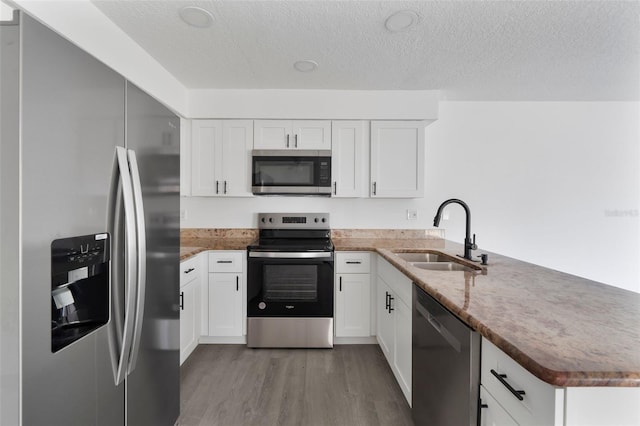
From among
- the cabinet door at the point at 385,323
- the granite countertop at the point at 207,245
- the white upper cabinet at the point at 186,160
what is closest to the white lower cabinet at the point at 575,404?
the cabinet door at the point at 385,323

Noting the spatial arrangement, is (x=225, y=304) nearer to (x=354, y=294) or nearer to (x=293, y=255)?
(x=293, y=255)

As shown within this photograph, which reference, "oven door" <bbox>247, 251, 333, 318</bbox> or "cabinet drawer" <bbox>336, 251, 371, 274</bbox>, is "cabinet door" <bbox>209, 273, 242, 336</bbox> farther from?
"cabinet drawer" <bbox>336, 251, 371, 274</bbox>

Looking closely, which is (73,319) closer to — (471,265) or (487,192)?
(471,265)

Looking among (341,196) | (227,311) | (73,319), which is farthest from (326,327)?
(73,319)

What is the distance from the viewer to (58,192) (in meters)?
0.79

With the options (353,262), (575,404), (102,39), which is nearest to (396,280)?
(353,262)

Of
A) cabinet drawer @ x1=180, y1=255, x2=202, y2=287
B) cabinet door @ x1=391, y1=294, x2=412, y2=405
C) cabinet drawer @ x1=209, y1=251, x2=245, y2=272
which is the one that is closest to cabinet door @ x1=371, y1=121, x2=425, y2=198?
cabinet door @ x1=391, y1=294, x2=412, y2=405

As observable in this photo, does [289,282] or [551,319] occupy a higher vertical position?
[551,319]

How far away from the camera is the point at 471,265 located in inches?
70.1

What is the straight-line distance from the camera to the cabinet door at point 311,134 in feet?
9.48

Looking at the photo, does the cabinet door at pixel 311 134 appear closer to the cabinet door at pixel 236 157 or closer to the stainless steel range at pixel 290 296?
the cabinet door at pixel 236 157

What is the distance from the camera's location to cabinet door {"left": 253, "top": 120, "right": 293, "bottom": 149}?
114 inches

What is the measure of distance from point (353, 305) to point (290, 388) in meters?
0.92

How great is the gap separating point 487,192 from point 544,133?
0.91 meters
